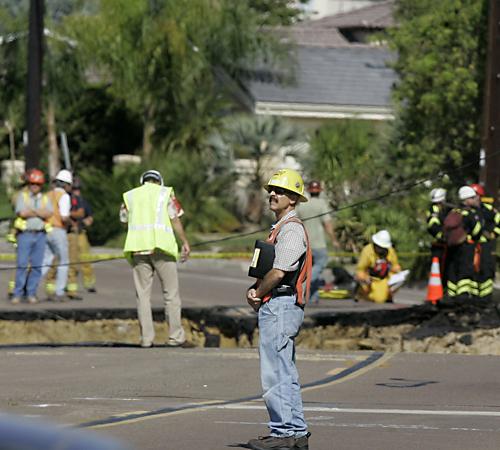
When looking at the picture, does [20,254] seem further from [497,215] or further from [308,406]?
[308,406]

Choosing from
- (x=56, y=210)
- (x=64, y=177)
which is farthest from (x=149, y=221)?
(x=64, y=177)

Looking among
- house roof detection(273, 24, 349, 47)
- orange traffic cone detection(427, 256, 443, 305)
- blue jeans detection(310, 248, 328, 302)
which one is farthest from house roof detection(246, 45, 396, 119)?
orange traffic cone detection(427, 256, 443, 305)

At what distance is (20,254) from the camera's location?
18.2 metres

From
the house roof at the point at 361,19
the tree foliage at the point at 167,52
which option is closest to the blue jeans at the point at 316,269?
the tree foliage at the point at 167,52

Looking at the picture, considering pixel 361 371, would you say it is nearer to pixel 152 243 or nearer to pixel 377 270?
pixel 152 243

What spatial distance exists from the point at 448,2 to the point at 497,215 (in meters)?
9.76

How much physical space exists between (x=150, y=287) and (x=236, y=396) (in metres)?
3.28

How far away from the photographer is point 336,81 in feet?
128

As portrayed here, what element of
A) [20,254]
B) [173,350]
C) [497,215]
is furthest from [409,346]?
[20,254]

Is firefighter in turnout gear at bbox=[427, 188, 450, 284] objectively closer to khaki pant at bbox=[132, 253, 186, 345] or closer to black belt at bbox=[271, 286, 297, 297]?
khaki pant at bbox=[132, 253, 186, 345]

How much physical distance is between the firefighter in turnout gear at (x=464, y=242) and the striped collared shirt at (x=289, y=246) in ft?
28.0

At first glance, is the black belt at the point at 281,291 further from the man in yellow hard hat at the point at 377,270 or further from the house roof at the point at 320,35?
the house roof at the point at 320,35

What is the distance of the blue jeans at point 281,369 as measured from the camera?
836cm

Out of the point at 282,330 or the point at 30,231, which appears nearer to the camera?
the point at 282,330
